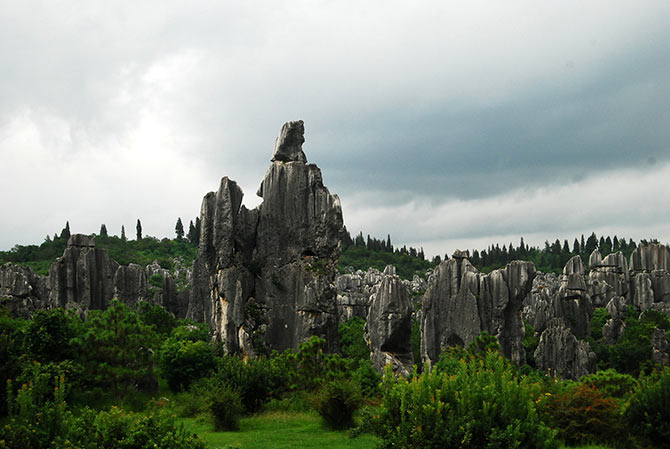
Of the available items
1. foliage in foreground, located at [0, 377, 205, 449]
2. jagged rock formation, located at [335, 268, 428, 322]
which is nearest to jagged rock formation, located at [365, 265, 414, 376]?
jagged rock formation, located at [335, 268, 428, 322]

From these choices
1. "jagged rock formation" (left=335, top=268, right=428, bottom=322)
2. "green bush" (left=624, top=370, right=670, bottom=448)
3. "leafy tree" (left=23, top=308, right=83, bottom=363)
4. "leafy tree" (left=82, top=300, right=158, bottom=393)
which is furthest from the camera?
"jagged rock formation" (left=335, top=268, right=428, bottom=322)

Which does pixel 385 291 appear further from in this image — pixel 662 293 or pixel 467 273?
pixel 662 293

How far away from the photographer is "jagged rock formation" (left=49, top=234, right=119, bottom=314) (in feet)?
180

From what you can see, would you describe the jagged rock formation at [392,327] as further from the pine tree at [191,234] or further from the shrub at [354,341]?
the pine tree at [191,234]

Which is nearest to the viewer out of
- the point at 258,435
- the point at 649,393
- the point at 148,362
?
the point at 649,393

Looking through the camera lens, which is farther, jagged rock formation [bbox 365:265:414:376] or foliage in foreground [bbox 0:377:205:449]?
jagged rock formation [bbox 365:265:414:376]

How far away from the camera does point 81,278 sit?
55562mm

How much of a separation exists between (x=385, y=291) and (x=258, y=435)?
17.3m

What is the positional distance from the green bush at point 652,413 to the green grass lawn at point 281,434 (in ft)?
23.9

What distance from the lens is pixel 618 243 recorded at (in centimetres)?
19350

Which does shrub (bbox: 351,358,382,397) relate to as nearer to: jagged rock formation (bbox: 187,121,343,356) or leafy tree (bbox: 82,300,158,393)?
jagged rock formation (bbox: 187,121,343,356)

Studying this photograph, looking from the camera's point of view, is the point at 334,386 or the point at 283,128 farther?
the point at 283,128

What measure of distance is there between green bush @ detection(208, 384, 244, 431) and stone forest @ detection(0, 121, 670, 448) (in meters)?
0.06

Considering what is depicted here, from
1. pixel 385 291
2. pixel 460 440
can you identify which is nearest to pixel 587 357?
pixel 385 291
